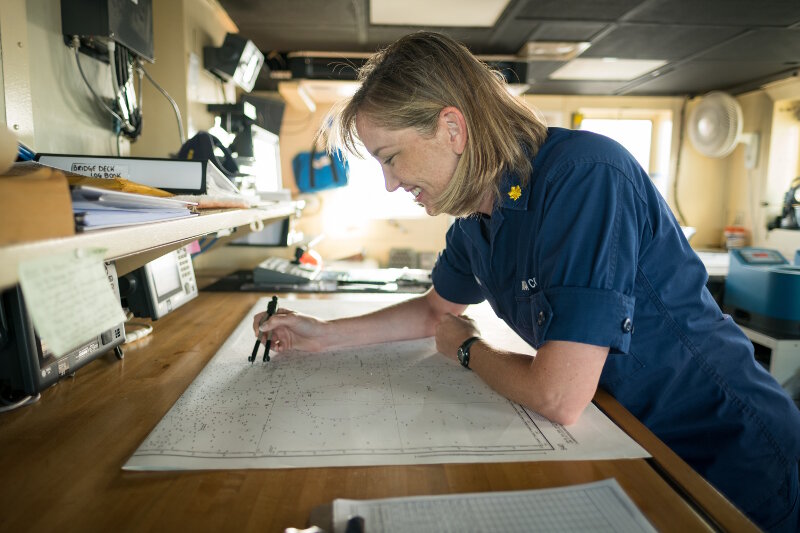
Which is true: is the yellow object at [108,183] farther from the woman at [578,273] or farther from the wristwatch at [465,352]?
the wristwatch at [465,352]

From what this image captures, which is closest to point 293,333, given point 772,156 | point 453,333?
point 453,333

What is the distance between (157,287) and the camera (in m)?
1.27

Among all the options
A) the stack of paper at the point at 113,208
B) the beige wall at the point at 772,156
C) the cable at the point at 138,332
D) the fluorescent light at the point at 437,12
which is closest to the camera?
the stack of paper at the point at 113,208

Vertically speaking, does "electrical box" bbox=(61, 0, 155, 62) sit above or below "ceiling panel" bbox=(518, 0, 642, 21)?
below

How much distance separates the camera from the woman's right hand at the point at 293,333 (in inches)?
45.2

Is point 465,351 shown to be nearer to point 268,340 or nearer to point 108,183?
point 268,340

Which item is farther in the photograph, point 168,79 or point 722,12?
point 722,12

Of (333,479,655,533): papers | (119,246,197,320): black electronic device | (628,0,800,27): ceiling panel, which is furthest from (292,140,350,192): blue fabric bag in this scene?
(333,479,655,533): papers

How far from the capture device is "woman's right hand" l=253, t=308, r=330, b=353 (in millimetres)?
1147

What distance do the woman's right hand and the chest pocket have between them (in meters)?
0.46

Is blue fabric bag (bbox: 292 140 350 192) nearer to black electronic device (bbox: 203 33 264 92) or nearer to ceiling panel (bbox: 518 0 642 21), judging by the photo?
black electronic device (bbox: 203 33 264 92)

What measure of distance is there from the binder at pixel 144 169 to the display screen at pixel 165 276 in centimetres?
34

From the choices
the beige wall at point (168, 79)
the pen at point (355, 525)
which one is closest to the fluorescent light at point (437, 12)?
the beige wall at point (168, 79)

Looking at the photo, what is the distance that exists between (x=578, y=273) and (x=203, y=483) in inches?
24.1
